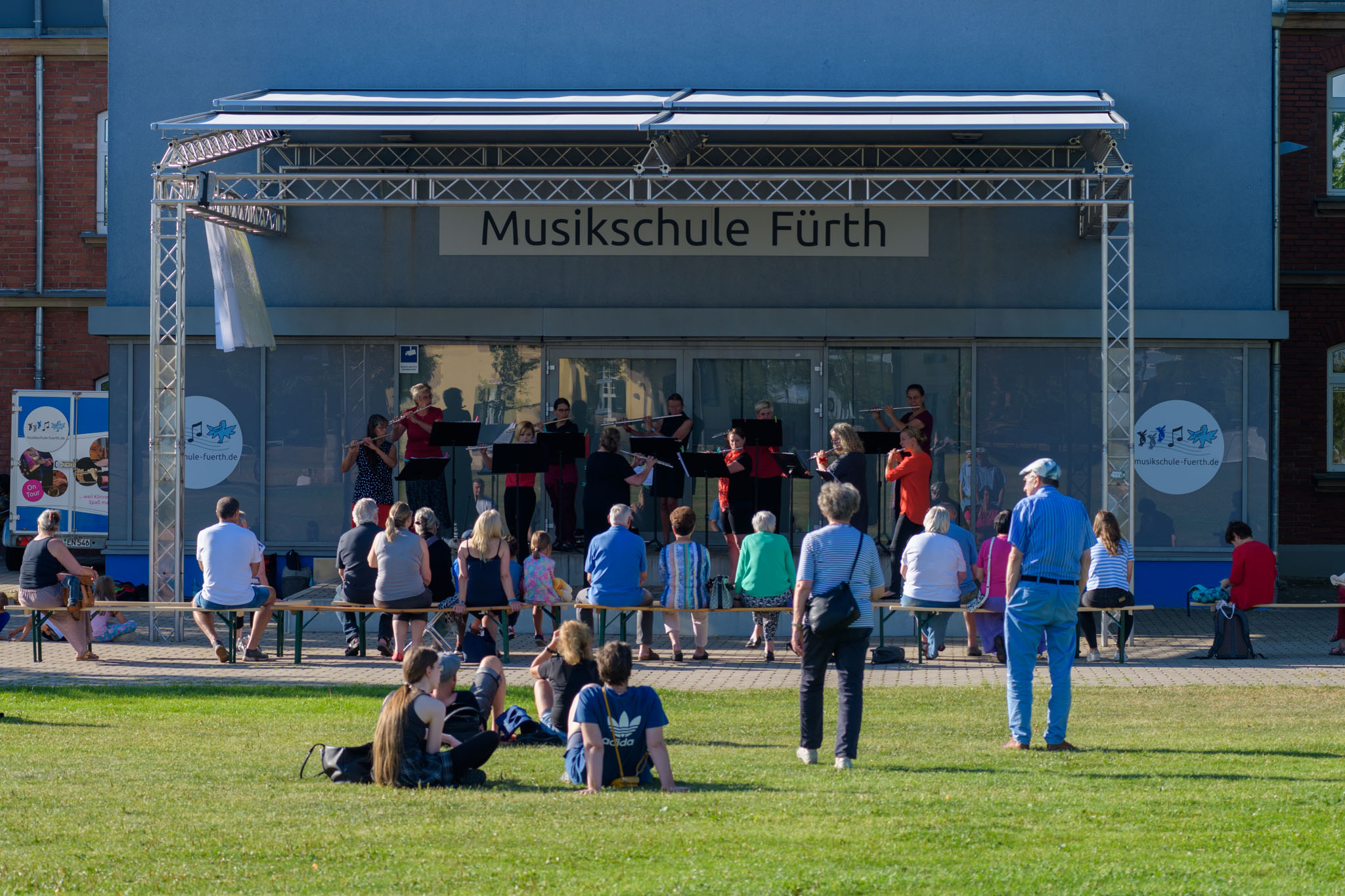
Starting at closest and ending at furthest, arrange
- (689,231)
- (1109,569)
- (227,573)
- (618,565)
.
Answer: 1. (618,565)
2. (1109,569)
3. (227,573)
4. (689,231)

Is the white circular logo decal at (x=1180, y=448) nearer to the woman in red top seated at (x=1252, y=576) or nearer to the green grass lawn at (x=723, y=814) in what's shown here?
the woman in red top seated at (x=1252, y=576)

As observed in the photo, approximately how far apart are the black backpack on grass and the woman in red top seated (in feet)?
0.34

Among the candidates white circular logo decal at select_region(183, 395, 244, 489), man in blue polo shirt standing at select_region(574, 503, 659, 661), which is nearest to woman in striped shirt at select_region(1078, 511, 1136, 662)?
man in blue polo shirt standing at select_region(574, 503, 659, 661)

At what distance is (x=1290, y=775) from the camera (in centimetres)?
748

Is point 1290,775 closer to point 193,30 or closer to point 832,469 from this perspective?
point 832,469

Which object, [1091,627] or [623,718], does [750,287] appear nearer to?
[1091,627]

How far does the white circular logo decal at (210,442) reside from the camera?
56.7 ft

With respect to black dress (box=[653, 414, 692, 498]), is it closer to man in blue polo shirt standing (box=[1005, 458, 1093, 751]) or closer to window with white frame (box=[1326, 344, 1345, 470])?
man in blue polo shirt standing (box=[1005, 458, 1093, 751])

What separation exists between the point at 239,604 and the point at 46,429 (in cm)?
886

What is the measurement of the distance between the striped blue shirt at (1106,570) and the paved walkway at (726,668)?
71 centimetres

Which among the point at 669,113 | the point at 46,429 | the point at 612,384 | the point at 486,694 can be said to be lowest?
the point at 486,694

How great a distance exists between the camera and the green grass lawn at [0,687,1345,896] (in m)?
5.40

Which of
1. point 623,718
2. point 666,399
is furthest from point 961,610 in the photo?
point 623,718

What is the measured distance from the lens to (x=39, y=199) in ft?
75.8
